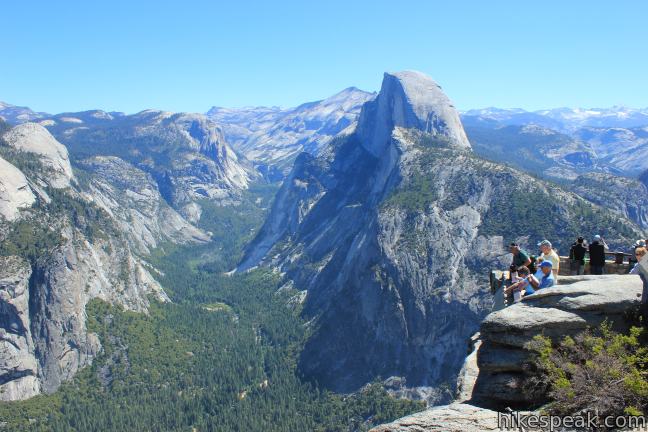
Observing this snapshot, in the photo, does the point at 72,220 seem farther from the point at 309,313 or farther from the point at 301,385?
the point at 301,385

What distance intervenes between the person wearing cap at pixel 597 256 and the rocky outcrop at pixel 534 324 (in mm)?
8792

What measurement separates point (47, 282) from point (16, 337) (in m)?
17.3

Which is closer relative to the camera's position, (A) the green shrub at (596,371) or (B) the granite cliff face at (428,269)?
(A) the green shrub at (596,371)

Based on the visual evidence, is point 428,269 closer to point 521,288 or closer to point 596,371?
point 521,288

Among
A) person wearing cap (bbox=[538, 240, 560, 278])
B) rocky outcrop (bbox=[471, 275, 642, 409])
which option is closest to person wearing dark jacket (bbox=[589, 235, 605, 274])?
person wearing cap (bbox=[538, 240, 560, 278])

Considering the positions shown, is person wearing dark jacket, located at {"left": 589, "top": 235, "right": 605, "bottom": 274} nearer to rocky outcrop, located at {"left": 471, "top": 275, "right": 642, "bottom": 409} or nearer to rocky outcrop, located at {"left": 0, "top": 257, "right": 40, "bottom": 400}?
rocky outcrop, located at {"left": 471, "top": 275, "right": 642, "bottom": 409}

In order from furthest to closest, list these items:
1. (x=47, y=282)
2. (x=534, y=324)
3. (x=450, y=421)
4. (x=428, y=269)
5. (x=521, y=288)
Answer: (x=47, y=282), (x=428, y=269), (x=521, y=288), (x=534, y=324), (x=450, y=421)

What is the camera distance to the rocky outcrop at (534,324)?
19.4 m

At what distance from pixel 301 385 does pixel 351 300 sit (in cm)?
3224

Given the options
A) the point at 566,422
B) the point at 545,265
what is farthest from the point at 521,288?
the point at 566,422

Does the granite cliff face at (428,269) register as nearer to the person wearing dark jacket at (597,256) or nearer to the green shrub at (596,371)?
the person wearing dark jacket at (597,256)

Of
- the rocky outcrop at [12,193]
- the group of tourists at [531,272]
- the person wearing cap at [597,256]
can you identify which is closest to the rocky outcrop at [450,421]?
the group of tourists at [531,272]

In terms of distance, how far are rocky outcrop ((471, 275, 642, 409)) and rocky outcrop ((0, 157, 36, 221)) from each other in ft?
530

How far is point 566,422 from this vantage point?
1581cm
